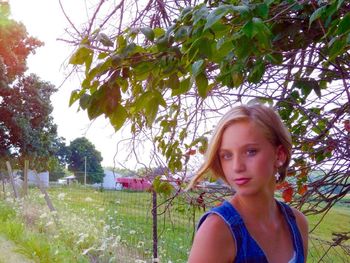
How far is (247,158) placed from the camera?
61cm

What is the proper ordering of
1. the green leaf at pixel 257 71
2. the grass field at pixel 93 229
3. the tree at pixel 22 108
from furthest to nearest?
the tree at pixel 22 108 → the grass field at pixel 93 229 → the green leaf at pixel 257 71

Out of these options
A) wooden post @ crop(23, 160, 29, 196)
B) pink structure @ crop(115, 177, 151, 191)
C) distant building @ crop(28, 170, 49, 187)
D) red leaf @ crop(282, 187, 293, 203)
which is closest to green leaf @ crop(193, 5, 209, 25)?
red leaf @ crop(282, 187, 293, 203)

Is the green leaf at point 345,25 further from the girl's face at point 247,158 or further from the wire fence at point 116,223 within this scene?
the wire fence at point 116,223

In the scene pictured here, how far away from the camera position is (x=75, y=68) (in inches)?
46.4

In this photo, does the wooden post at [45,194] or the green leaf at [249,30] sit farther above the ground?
the green leaf at [249,30]

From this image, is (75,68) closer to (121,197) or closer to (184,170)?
(184,170)

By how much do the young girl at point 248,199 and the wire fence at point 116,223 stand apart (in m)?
0.85

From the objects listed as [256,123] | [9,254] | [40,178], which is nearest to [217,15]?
[256,123]

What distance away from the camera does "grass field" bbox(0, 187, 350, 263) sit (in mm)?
2043

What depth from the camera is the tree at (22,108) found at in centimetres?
309

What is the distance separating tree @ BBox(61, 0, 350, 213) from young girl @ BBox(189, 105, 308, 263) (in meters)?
0.08

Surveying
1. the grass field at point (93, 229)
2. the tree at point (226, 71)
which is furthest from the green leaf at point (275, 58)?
the grass field at point (93, 229)

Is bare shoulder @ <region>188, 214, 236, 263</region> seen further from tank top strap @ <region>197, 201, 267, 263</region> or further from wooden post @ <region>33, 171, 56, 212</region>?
wooden post @ <region>33, 171, 56, 212</region>

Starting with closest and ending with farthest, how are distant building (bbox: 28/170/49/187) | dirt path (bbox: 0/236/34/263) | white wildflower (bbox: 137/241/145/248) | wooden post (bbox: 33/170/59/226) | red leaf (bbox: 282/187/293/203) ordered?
red leaf (bbox: 282/187/293/203) < white wildflower (bbox: 137/241/145/248) < dirt path (bbox: 0/236/34/263) < wooden post (bbox: 33/170/59/226) < distant building (bbox: 28/170/49/187)
